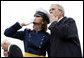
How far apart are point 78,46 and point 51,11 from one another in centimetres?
72

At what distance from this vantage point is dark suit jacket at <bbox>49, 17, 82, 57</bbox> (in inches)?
237

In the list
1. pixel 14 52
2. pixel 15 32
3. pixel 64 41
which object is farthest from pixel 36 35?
pixel 14 52

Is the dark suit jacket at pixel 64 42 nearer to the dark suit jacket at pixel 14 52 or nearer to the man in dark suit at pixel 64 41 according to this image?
the man in dark suit at pixel 64 41

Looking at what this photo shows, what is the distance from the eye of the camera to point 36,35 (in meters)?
6.37

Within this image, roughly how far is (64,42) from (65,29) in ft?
0.66

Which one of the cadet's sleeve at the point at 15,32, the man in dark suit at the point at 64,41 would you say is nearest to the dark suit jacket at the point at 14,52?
the cadet's sleeve at the point at 15,32

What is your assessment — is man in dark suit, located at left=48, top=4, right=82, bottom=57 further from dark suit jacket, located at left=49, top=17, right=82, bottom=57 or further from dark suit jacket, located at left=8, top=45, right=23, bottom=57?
dark suit jacket, located at left=8, top=45, right=23, bottom=57

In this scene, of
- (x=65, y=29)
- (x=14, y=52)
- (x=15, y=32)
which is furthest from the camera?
(x=14, y=52)

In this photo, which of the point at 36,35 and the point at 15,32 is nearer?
the point at 36,35

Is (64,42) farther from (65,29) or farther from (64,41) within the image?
(65,29)

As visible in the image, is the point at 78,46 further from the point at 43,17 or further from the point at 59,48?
the point at 43,17

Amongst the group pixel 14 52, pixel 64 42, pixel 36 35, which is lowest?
pixel 14 52

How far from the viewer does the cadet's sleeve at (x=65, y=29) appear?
6.02 metres

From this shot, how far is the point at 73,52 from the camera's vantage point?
6039 millimetres
